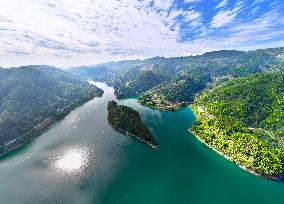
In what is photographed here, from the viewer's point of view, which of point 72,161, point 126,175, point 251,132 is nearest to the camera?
point 126,175

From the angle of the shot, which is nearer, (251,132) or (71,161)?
(71,161)

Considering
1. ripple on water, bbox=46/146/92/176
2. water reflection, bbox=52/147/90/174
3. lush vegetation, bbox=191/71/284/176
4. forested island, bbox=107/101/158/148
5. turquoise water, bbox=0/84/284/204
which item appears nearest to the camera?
turquoise water, bbox=0/84/284/204

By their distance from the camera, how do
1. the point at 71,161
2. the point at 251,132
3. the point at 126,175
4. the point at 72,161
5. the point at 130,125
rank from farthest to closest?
1. the point at 130,125
2. the point at 251,132
3. the point at 71,161
4. the point at 72,161
5. the point at 126,175

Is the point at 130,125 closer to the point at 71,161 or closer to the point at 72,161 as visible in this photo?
the point at 72,161

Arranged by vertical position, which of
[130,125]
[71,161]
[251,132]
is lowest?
[71,161]

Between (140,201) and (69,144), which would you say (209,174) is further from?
(69,144)

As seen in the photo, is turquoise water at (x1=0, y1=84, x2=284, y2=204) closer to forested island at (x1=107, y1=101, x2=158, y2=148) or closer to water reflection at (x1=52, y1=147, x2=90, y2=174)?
water reflection at (x1=52, y1=147, x2=90, y2=174)

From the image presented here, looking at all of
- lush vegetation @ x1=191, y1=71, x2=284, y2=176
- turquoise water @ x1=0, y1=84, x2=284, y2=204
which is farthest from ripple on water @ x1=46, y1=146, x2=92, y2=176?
lush vegetation @ x1=191, y1=71, x2=284, y2=176

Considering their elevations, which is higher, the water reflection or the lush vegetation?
the lush vegetation

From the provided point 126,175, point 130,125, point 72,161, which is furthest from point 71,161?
point 130,125
